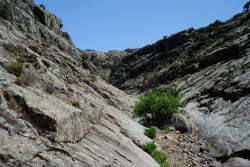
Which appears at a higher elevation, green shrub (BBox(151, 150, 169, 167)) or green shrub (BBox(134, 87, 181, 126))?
green shrub (BBox(134, 87, 181, 126))

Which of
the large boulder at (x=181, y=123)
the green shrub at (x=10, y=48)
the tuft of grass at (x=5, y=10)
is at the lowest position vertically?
the large boulder at (x=181, y=123)

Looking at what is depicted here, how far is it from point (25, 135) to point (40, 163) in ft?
4.49

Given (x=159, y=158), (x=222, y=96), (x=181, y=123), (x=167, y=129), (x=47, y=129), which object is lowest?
(x=159, y=158)

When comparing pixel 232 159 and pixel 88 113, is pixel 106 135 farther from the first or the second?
pixel 232 159

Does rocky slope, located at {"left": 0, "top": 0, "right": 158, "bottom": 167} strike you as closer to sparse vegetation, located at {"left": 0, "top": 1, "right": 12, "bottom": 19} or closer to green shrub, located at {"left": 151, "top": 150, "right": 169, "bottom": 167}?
green shrub, located at {"left": 151, "top": 150, "right": 169, "bottom": 167}

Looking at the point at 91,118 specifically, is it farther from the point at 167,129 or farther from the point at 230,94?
the point at 230,94

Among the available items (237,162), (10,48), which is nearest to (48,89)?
(10,48)

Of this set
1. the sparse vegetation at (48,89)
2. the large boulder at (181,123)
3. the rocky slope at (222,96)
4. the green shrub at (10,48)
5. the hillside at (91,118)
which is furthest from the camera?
the large boulder at (181,123)

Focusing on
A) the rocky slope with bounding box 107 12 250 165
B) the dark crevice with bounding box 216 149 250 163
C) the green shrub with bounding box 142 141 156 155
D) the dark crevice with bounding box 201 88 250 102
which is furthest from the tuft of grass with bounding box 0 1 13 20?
the dark crevice with bounding box 216 149 250 163


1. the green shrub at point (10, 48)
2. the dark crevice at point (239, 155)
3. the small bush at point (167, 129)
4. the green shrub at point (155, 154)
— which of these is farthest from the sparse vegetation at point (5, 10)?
the dark crevice at point (239, 155)

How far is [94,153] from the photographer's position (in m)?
13.8

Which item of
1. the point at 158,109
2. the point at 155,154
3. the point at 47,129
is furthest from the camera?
the point at 158,109

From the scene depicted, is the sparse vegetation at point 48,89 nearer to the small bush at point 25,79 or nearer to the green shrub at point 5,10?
the small bush at point 25,79

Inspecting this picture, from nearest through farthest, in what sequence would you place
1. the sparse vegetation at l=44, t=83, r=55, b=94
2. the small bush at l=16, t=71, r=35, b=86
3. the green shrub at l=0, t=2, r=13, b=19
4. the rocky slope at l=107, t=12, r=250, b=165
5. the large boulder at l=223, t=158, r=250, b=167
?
the small bush at l=16, t=71, r=35, b=86 → the sparse vegetation at l=44, t=83, r=55, b=94 → the large boulder at l=223, t=158, r=250, b=167 → the rocky slope at l=107, t=12, r=250, b=165 → the green shrub at l=0, t=2, r=13, b=19
